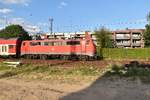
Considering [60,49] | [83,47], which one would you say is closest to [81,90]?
[83,47]

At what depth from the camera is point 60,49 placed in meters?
47.3

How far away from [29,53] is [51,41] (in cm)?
433

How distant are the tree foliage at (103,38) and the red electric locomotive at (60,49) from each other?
52270 millimetres

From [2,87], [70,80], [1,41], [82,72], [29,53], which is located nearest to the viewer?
[2,87]

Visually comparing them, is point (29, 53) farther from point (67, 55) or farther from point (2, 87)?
point (2, 87)

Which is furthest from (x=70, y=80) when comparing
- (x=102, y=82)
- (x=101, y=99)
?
(x=101, y=99)

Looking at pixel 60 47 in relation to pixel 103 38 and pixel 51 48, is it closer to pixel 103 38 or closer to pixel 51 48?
pixel 51 48

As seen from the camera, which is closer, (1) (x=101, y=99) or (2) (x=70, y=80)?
(1) (x=101, y=99)

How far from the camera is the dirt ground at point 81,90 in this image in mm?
15727

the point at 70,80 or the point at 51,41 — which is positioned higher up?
the point at 51,41

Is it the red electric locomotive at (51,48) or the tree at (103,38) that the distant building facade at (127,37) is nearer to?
the tree at (103,38)

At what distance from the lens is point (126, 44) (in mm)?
133750

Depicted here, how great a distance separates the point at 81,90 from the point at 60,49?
2973 cm

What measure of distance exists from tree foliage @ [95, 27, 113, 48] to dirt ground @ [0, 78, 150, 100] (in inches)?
3216
